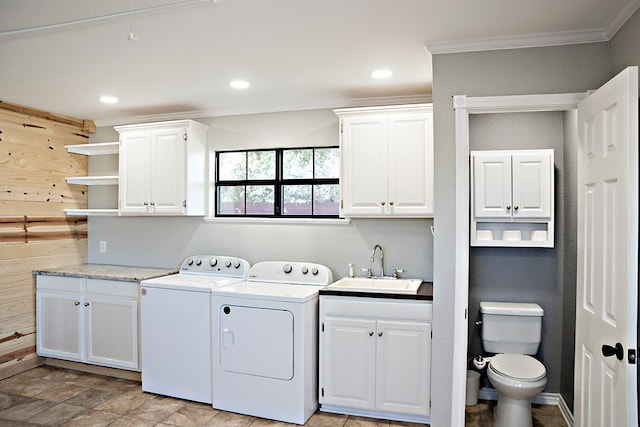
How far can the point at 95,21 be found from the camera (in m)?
2.33

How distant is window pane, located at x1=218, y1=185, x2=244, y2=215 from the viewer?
14.2 feet

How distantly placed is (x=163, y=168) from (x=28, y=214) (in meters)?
1.33

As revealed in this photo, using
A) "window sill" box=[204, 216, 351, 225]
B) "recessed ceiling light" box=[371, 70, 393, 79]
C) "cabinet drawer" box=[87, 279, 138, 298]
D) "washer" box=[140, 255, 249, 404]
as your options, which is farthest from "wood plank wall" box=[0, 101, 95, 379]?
"recessed ceiling light" box=[371, 70, 393, 79]

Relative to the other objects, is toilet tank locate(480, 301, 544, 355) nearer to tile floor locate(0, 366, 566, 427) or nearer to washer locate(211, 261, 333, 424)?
tile floor locate(0, 366, 566, 427)

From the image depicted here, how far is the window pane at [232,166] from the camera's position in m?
4.30

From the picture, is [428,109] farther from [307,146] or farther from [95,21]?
[95,21]

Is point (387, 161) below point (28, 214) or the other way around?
the other way around

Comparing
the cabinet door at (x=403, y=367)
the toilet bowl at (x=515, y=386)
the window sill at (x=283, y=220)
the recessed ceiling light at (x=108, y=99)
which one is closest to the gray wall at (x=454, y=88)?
the cabinet door at (x=403, y=367)

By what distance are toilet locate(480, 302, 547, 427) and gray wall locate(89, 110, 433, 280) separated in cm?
61

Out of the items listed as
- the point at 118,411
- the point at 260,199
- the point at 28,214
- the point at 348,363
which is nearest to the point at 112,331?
the point at 118,411

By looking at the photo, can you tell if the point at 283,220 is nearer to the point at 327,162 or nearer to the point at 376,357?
the point at 327,162

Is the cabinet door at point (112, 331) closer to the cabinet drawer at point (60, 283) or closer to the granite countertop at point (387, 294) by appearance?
the cabinet drawer at point (60, 283)

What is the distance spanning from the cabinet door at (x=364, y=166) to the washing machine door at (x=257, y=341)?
1003mm

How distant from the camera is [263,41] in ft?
8.63
